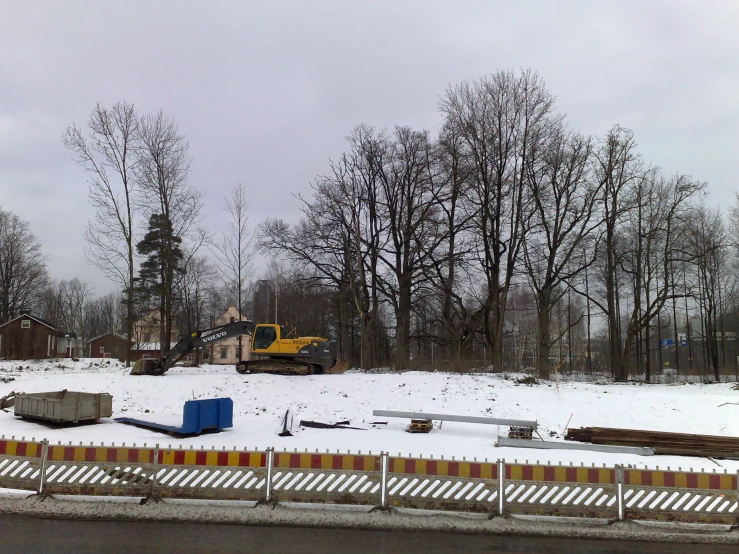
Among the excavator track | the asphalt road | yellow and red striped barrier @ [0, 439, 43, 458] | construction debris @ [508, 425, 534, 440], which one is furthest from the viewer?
the excavator track

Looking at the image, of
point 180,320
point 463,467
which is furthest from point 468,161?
point 180,320

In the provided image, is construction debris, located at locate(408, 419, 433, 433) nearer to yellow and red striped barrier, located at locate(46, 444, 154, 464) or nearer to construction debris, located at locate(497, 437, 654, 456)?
construction debris, located at locate(497, 437, 654, 456)

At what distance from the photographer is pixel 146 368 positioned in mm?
25547

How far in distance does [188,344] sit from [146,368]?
2.26 m

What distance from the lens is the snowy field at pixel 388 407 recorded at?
13.8 meters

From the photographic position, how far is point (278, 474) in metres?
8.27

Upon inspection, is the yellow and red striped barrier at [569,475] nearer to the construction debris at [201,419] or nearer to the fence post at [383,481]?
the fence post at [383,481]

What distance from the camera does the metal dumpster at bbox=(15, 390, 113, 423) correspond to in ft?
51.0

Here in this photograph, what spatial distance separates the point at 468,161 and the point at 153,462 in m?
29.4

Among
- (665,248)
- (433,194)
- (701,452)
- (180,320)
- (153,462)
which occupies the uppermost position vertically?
(433,194)

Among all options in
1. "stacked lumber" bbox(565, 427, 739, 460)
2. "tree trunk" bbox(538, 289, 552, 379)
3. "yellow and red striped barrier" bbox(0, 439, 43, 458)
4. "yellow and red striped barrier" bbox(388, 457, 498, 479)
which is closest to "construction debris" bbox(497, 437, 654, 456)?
"stacked lumber" bbox(565, 427, 739, 460)

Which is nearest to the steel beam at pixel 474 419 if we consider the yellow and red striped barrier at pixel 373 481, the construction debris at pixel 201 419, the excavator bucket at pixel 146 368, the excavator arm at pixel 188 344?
the construction debris at pixel 201 419

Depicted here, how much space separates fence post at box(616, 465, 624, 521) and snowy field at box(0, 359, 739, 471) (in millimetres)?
4209

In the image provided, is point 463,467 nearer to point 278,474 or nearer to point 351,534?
point 351,534
